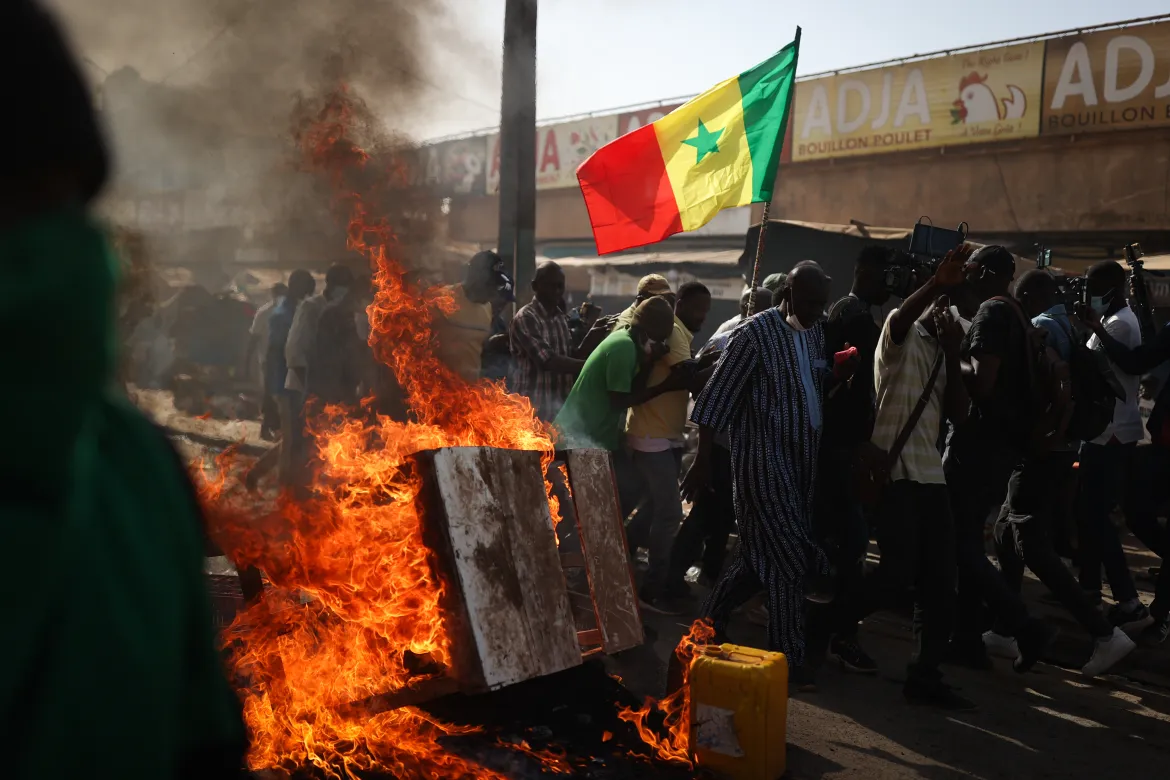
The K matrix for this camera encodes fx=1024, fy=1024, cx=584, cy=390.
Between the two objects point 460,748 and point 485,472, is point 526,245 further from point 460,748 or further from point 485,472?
point 460,748

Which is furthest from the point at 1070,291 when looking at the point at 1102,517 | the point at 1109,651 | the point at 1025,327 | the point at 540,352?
the point at 540,352

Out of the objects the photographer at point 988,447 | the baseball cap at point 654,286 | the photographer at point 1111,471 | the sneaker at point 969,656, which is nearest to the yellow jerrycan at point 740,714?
the photographer at point 988,447

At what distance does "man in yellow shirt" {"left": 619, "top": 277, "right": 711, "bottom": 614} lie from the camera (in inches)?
261

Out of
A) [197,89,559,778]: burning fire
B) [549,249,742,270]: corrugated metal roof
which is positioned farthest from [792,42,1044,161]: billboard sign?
[197,89,559,778]: burning fire

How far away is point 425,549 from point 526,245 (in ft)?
17.8

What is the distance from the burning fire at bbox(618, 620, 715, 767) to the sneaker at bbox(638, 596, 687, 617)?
6.67ft

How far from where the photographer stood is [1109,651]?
5562 mm

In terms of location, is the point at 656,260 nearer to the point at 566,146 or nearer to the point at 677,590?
the point at 566,146

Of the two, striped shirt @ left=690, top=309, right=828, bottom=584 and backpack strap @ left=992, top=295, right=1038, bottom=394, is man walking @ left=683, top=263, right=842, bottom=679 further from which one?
backpack strap @ left=992, top=295, right=1038, bottom=394

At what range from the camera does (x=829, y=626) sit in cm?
548

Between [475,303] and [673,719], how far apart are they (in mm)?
4282

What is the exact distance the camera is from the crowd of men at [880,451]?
16.8ft

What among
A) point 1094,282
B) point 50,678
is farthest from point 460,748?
point 1094,282

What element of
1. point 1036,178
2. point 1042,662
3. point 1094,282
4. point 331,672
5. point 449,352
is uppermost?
point 1036,178
